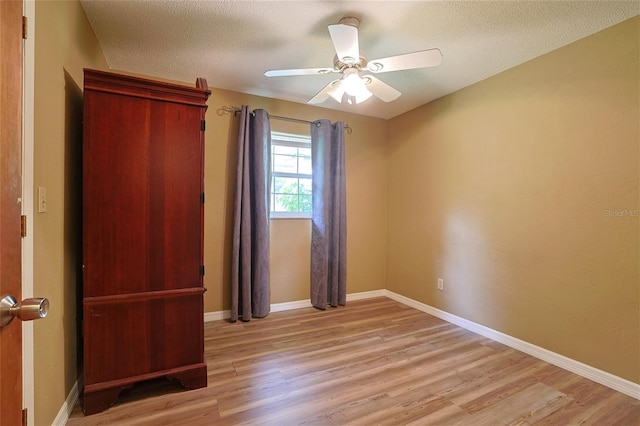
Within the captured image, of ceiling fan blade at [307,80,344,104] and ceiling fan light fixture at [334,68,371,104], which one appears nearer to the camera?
ceiling fan light fixture at [334,68,371,104]

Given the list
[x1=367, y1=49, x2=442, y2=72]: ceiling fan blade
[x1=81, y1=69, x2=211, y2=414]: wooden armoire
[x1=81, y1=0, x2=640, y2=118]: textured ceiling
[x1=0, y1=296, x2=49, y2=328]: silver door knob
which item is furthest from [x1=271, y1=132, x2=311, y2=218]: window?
[x1=0, y1=296, x2=49, y2=328]: silver door knob

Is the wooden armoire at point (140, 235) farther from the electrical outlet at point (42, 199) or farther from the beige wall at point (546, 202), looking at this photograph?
the beige wall at point (546, 202)

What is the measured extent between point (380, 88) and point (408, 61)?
0.42 metres

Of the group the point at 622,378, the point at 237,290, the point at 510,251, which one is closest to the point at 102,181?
the point at 237,290

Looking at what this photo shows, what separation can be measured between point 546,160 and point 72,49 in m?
3.40

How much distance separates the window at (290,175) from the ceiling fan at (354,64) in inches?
43.7

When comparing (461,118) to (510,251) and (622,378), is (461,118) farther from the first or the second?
(622,378)

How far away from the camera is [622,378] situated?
76.2 inches

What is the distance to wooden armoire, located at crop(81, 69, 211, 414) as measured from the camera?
1684 millimetres

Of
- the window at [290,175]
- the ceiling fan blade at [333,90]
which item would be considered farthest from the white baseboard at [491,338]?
the ceiling fan blade at [333,90]

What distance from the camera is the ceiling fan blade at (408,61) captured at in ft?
5.84

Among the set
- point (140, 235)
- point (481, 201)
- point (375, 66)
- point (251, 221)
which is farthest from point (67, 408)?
point (481, 201)

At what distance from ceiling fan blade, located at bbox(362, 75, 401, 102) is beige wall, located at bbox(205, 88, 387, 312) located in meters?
1.33

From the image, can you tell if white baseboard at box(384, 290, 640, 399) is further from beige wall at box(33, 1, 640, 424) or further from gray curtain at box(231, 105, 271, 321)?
gray curtain at box(231, 105, 271, 321)
